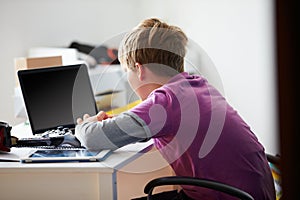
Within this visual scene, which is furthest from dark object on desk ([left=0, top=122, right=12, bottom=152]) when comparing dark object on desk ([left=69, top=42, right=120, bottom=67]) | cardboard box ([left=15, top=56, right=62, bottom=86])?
dark object on desk ([left=69, top=42, right=120, bottom=67])

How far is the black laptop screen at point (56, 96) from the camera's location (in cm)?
184

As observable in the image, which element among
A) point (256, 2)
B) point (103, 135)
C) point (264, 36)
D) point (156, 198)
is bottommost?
point (156, 198)

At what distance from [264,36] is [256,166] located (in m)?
1.10

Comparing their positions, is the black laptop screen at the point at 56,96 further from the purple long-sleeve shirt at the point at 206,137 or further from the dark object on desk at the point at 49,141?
the purple long-sleeve shirt at the point at 206,137

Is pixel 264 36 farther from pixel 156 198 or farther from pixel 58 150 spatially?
pixel 58 150

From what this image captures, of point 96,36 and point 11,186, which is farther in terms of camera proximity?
point 96,36

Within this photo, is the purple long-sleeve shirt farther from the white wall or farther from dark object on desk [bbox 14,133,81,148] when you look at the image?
the white wall

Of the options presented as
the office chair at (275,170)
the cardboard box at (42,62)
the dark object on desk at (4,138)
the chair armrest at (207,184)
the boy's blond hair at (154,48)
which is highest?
the boy's blond hair at (154,48)

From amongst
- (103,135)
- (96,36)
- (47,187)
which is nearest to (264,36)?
(103,135)

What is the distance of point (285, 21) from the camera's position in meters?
0.50

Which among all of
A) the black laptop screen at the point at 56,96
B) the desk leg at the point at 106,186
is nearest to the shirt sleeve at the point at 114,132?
the desk leg at the point at 106,186

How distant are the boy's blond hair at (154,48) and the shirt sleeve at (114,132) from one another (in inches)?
9.3

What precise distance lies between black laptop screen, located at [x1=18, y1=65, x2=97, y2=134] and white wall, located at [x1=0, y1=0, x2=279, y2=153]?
807mm

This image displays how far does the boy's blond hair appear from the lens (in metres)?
1.63
